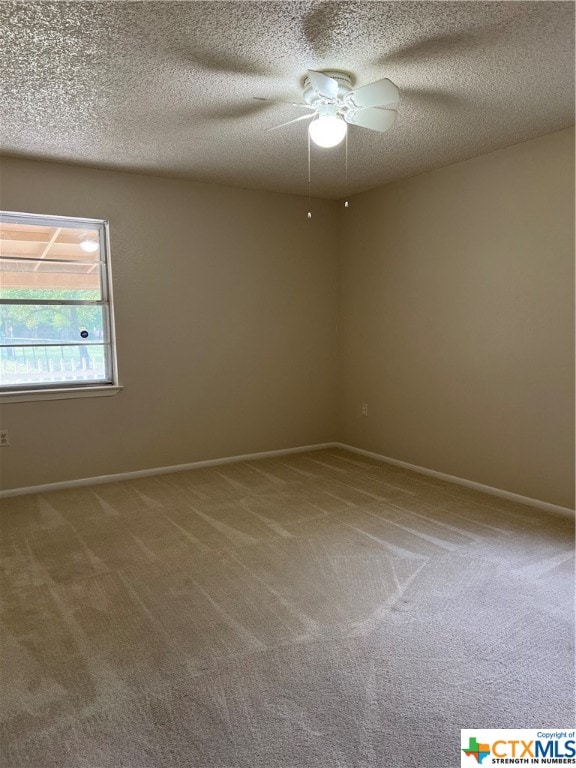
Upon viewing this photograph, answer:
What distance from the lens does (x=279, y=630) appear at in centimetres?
224

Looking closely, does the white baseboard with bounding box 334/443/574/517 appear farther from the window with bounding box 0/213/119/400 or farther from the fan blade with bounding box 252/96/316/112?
the fan blade with bounding box 252/96/316/112

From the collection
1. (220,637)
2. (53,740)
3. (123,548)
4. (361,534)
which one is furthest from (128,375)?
(53,740)

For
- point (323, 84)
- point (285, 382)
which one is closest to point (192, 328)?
point (285, 382)

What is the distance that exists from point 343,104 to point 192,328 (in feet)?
8.08

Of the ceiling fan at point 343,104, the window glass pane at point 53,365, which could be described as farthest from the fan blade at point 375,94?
the window glass pane at point 53,365

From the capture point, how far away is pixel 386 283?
4754mm

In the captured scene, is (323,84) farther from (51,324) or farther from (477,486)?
(477,486)

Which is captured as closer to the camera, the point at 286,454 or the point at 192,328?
the point at 192,328

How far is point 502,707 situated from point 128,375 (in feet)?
11.5

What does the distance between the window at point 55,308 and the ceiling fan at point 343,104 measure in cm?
230

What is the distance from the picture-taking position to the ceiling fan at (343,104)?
7.76 ft

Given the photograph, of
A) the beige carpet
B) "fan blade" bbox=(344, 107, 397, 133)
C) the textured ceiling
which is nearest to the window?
the textured ceiling

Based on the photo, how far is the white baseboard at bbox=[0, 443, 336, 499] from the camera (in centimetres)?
410

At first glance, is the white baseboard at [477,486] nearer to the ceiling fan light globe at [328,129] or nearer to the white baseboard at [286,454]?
the white baseboard at [286,454]
